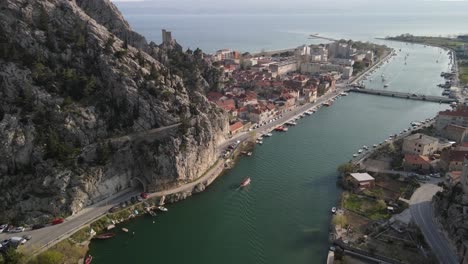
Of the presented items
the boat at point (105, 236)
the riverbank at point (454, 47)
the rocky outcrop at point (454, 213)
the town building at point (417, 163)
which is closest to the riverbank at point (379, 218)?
the town building at point (417, 163)

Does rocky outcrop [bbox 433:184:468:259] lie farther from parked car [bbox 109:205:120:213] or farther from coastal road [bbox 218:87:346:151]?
parked car [bbox 109:205:120:213]

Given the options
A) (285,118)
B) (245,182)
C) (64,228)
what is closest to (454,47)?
(285,118)

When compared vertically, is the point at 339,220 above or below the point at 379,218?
above

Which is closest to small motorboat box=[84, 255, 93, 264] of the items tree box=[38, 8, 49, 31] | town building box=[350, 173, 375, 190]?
town building box=[350, 173, 375, 190]

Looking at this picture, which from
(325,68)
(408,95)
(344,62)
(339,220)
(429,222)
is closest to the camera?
(429,222)

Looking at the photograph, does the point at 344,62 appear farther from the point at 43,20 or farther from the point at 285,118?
the point at 43,20

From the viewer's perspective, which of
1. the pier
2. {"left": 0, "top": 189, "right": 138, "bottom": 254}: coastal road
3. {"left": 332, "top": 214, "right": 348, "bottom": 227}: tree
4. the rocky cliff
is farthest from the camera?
the pier

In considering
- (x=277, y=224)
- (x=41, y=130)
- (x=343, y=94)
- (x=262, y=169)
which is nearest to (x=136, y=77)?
(x=41, y=130)

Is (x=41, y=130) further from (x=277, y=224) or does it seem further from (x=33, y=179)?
(x=277, y=224)
